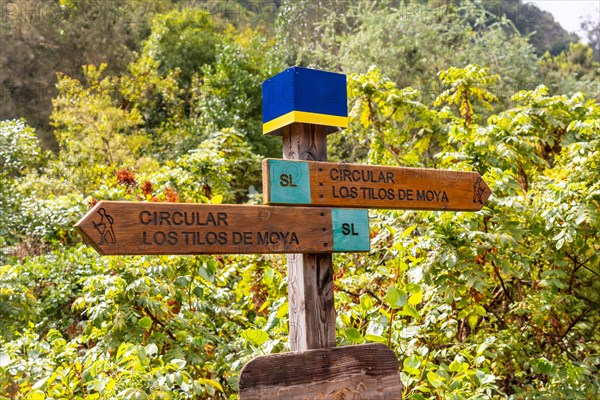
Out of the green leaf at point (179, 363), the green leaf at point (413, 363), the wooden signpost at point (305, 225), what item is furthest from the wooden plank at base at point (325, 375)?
the green leaf at point (179, 363)

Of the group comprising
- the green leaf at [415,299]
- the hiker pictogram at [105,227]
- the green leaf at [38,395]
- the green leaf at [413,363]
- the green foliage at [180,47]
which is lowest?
the green leaf at [38,395]

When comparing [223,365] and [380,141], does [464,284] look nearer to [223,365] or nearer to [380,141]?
[223,365]

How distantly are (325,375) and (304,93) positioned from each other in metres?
0.92

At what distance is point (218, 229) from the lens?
2.01 m

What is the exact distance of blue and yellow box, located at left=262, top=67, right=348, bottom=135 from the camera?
222 centimetres

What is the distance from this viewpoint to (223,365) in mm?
3330

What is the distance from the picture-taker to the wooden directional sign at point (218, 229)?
6.02ft

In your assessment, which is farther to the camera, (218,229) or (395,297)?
(395,297)

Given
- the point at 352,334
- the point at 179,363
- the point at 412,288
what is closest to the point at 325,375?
the point at 352,334

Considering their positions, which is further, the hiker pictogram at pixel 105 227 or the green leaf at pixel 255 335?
the green leaf at pixel 255 335

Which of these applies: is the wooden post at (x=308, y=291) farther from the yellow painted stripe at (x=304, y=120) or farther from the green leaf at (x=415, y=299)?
the green leaf at (x=415, y=299)

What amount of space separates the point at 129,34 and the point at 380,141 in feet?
55.8

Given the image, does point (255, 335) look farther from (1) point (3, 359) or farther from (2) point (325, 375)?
(1) point (3, 359)

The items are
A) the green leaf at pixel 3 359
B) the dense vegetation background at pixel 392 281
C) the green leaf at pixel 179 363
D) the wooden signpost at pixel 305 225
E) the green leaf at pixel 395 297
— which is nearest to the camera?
the wooden signpost at pixel 305 225
